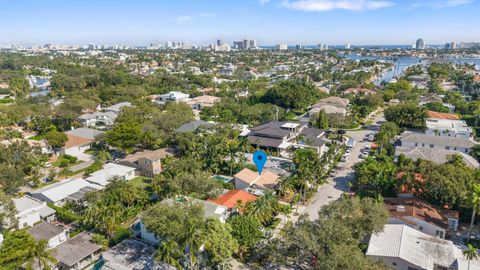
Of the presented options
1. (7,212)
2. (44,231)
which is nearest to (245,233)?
(44,231)

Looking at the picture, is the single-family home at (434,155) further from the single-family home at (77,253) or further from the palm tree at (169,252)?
the single-family home at (77,253)

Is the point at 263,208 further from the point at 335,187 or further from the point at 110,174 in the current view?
the point at 110,174

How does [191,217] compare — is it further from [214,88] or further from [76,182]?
[214,88]

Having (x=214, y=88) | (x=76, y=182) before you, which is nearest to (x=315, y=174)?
(x=76, y=182)

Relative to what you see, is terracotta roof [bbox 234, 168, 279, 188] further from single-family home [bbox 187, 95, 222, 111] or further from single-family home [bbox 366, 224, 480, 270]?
single-family home [bbox 187, 95, 222, 111]

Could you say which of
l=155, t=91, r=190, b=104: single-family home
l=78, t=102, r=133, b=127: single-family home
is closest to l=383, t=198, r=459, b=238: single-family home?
l=78, t=102, r=133, b=127: single-family home

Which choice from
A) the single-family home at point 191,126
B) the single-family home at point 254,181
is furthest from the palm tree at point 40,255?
the single-family home at point 191,126
